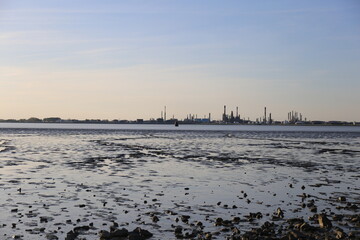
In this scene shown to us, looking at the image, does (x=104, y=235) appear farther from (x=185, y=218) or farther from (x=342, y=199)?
(x=342, y=199)

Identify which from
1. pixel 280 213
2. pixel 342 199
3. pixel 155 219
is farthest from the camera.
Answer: pixel 342 199

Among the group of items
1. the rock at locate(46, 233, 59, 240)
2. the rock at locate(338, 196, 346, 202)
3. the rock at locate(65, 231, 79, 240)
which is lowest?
the rock at locate(338, 196, 346, 202)

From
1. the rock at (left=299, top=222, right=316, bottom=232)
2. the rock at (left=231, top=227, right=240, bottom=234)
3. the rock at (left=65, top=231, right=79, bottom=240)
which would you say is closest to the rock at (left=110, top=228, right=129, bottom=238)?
the rock at (left=65, top=231, right=79, bottom=240)

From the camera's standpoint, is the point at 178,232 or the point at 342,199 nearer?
the point at 178,232

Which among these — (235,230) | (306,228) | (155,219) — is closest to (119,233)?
(155,219)

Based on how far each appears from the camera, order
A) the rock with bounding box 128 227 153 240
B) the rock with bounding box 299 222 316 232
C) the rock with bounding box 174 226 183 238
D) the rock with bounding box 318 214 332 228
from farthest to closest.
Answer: the rock with bounding box 318 214 332 228, the rock with bounding box 299 222 316 232, the rock with bounding box 174 226 183 238, the rock with bounding box 128 227 153 240

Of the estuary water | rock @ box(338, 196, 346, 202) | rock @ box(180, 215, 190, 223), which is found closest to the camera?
the estuary water

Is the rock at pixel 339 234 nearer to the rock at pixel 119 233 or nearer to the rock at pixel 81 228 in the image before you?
the rock at pixel 119 233

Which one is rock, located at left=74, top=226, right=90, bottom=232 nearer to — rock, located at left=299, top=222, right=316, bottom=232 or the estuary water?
the estuary water

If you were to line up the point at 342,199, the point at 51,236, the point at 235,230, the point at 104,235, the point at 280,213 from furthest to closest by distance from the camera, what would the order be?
the point at 342,199 → the point at 280,213 → the point at 235,230 → the point at 51,236 → the point at 104,235

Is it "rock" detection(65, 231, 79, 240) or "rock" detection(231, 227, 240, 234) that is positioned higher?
"rock" detection(65, 231, 79, 240)

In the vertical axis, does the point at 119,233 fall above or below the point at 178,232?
above

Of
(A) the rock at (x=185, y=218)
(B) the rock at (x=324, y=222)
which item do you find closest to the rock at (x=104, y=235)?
(A) the rock at (x=185, y=218)

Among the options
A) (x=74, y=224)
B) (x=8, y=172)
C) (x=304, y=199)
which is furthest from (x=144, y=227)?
(x=8, y=172)
